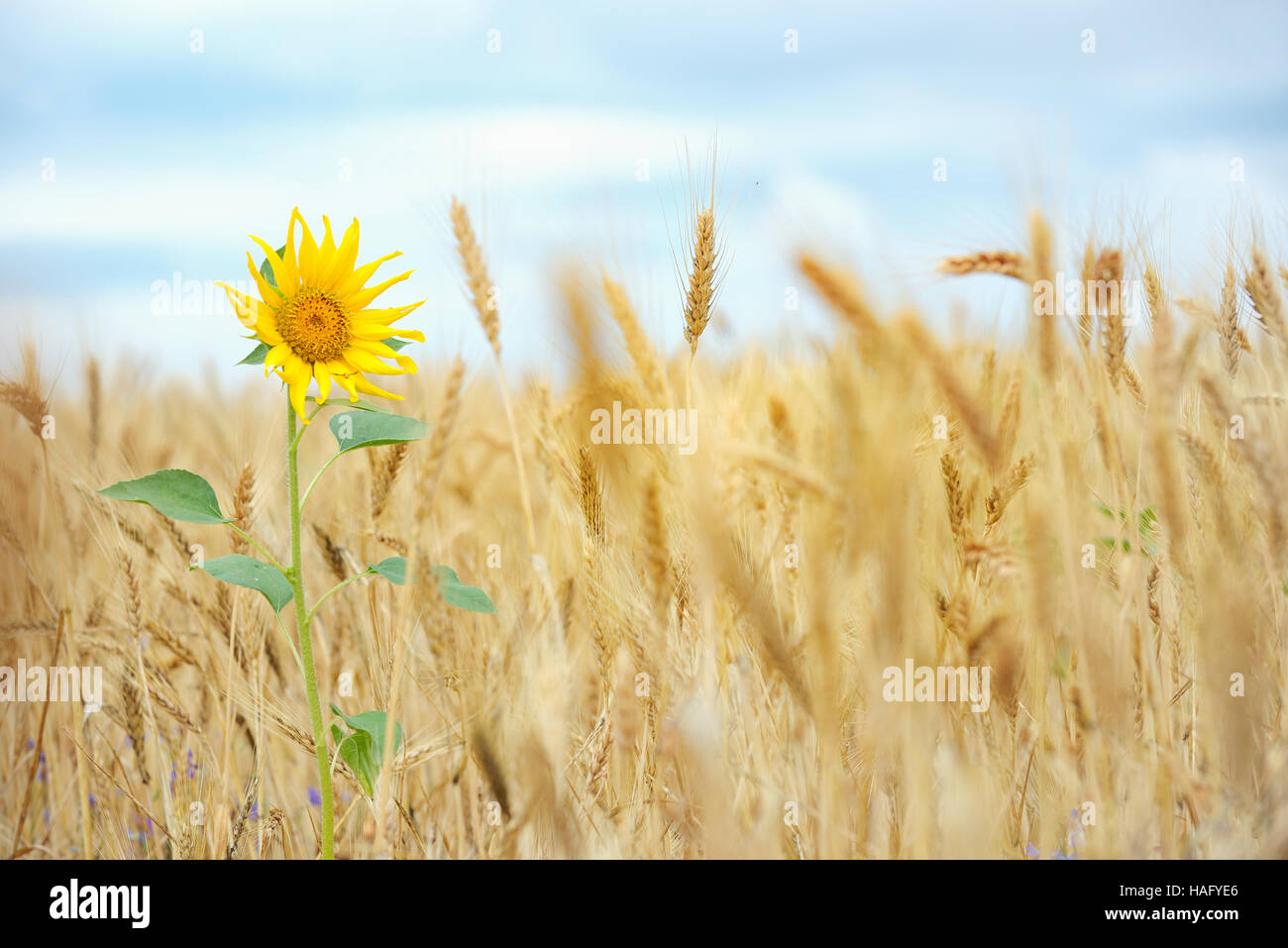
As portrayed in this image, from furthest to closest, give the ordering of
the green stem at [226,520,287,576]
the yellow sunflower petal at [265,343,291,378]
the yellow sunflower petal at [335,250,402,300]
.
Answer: the yellow sunflower petal at [335,250,402,300], the yellow sunflower petal at [265,343,291,378], the green stem at [226,520,287,576]

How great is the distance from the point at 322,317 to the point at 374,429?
167 mm

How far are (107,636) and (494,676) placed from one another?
844 millimetres

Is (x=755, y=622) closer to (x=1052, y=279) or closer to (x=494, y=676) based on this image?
(x=494, y=676)

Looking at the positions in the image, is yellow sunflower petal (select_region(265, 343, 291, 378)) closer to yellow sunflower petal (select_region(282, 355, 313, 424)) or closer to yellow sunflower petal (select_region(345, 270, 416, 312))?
yellow sunflower petal (select_region(282, 355, 313, 424))

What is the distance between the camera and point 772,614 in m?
1.04

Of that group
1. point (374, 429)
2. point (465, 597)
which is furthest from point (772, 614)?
point (374, 429)

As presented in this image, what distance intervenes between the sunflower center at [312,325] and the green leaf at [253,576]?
0.27m

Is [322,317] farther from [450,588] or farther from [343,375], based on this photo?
[450,588]

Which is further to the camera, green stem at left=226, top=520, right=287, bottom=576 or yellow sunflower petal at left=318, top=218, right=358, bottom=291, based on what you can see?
yellow sunflower petal at left=318, top=218, right=358, bottom=291

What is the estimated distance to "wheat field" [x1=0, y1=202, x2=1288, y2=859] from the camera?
0.98m

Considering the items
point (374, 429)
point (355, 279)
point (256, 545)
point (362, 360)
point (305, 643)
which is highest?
point (355, 279)

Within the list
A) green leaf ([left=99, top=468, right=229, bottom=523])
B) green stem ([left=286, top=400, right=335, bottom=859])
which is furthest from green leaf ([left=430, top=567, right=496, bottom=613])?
green leaf ([left=99, top=468, right=229, bottom=523])

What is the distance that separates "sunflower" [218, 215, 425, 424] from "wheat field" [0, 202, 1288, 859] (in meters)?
0.12
